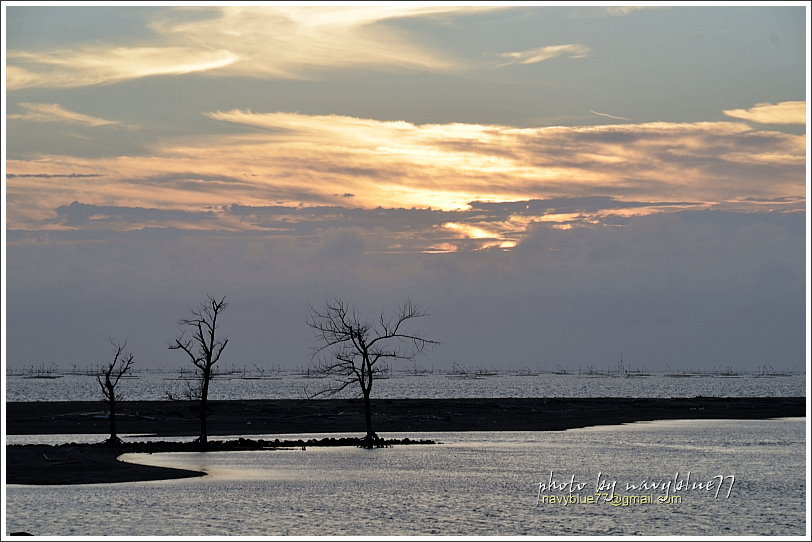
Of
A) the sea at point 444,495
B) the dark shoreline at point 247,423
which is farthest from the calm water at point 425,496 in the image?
the dark shoreline at point 247,423

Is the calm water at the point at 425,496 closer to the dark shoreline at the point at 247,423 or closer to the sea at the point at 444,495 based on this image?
the sea at the point at 444,495

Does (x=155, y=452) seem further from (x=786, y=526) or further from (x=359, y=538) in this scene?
(x=786, y=526)

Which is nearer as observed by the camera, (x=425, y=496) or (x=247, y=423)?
(x=425, y=496)

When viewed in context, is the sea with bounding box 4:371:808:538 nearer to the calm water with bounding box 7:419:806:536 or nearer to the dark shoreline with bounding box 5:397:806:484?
the calm water with bounding box 7:419:806:536

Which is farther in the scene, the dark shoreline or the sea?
the dark shoreline

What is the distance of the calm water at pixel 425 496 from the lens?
31906mm

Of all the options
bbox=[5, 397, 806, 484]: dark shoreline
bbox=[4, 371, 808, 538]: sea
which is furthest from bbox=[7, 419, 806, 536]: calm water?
bbox=[5, 397, 806, 484]: dark shoreline

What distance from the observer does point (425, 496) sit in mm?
38719

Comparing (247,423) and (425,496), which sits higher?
(425,496)

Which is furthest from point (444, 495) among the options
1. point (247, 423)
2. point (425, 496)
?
point (247, 423)

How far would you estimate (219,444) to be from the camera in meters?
59.6

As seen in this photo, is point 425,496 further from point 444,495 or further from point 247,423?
point 247,423

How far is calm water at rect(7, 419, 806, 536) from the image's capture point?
31.9 metres

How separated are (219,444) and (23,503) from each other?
24.9 m
